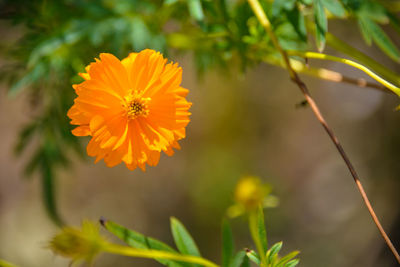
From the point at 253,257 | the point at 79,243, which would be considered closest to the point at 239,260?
the point at 253,257

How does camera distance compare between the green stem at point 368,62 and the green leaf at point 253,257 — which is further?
the green stem at point 368,62

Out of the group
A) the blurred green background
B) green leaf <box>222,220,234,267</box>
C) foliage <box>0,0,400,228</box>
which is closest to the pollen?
foliage <box>0,0,400,228</box>

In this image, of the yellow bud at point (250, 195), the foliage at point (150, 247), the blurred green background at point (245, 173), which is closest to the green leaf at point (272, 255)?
the foliage at point (150, 247)

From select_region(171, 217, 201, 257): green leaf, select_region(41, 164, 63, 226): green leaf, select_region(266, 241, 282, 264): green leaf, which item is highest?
select_region(41, 164, 63, 226): green leaf

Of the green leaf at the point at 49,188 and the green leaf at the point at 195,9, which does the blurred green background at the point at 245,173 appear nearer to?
the green leaf at the point at 49,188

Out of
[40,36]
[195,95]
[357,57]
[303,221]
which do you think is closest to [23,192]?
[195,95]

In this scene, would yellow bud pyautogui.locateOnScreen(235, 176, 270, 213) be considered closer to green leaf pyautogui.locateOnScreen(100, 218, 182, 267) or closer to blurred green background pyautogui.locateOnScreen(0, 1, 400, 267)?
green leaf pyautogui.locateOnScreen(100, 218, 182, 267)

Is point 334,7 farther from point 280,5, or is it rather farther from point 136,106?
point 136,106
